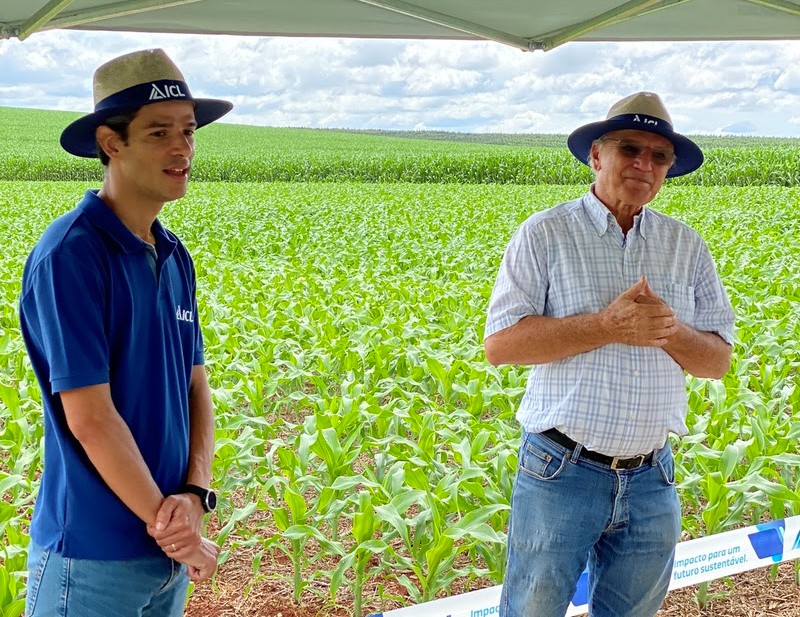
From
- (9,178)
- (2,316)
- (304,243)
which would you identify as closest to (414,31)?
(2,316)

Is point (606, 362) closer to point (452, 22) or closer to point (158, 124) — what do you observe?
point (158, 124)

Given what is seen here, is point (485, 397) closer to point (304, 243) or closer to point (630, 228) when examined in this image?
point (630, 228)

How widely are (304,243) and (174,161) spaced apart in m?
10.9

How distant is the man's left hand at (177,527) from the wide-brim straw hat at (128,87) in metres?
0.80

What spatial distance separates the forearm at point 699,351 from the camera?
2074mm

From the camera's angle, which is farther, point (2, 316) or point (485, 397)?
point (2, 316)

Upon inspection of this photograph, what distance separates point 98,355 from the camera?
150 cm

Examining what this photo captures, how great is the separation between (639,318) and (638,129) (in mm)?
529

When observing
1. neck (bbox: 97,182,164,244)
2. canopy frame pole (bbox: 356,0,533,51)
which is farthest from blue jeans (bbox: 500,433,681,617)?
canopy frame pole (bbox: 356,0,533,51)

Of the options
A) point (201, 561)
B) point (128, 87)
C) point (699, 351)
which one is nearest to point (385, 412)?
point (699, 351)

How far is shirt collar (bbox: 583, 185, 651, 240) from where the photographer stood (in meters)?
2.14

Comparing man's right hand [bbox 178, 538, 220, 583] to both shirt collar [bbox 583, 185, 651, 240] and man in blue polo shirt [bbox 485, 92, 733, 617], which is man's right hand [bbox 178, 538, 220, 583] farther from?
shirt collar [bbox 583, 185, 651, 240]

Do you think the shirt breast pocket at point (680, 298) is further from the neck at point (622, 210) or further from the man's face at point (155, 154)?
the man's face at point (155, 154)

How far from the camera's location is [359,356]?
5.71 meters
